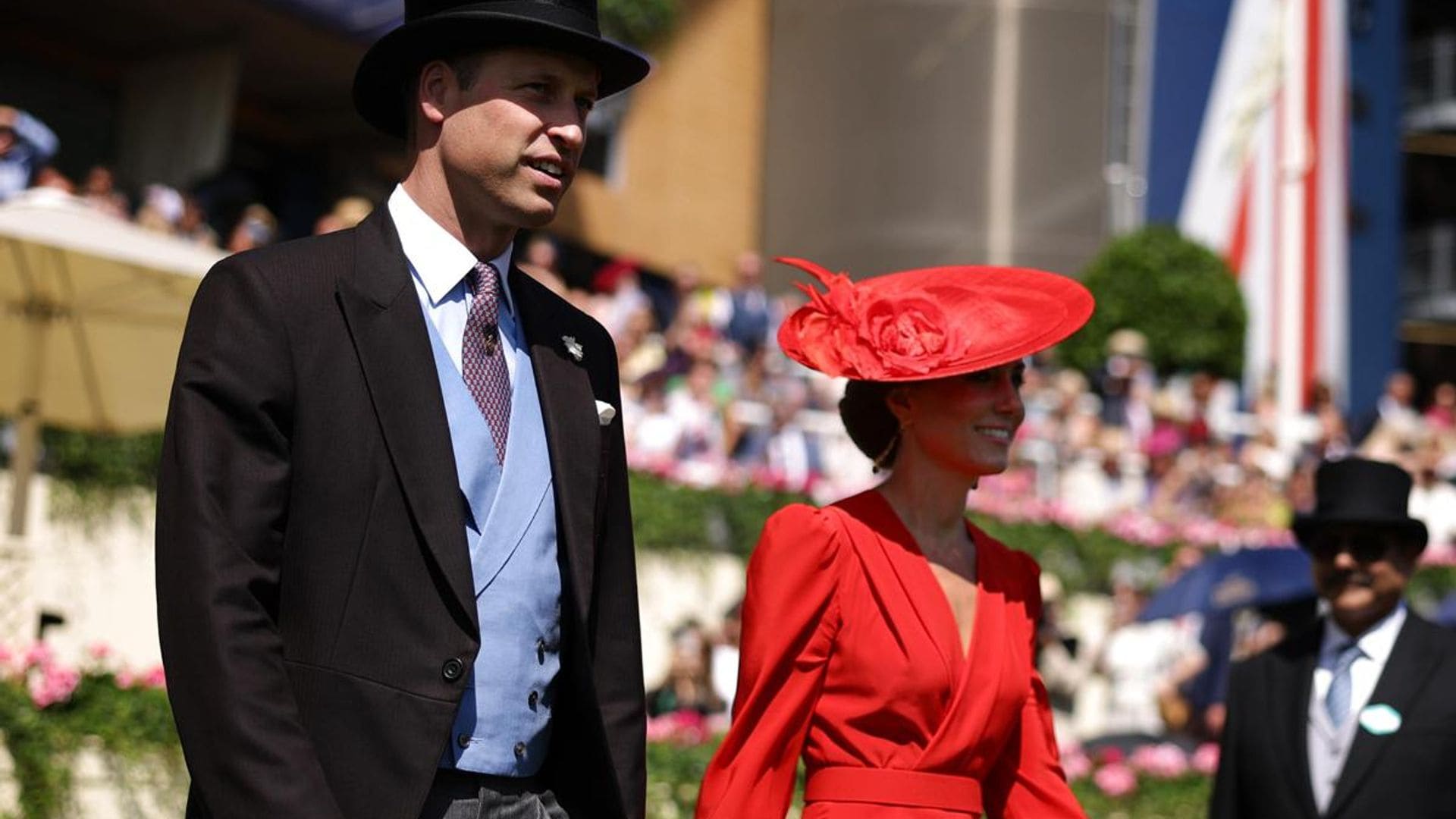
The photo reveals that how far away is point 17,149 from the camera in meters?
11.7

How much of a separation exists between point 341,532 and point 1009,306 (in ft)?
6.52

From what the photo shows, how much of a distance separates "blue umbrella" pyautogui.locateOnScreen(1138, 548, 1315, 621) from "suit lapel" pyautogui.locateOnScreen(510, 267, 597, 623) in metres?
9.54

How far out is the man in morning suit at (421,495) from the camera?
9.77 feet

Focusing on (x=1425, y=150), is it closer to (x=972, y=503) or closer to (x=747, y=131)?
(x=747, y=131)

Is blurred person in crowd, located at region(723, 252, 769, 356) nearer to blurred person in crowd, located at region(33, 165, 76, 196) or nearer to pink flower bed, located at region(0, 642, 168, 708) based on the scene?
blurred person in crowd, located at region(33, 165, 76, 196)

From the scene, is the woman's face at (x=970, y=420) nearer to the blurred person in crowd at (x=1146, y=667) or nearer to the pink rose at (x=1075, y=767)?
the pink rose at (x=1075, y=767)

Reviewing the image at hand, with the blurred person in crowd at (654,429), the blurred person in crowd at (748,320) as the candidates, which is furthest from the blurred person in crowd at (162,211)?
the blurred person in crowd at (748,320)

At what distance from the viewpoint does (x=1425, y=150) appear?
32750mm

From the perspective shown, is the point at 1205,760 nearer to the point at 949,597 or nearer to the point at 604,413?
the point at 949,597

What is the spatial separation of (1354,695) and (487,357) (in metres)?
3.36

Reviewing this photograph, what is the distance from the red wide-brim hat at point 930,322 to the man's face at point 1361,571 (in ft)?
5.54

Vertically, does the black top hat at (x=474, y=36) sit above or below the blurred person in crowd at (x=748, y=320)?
above

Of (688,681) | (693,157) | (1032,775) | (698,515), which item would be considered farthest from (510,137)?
(693,157)

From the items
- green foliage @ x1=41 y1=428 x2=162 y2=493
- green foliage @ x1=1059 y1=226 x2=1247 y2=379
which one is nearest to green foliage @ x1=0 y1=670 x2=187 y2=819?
green foliage @ x1=41 y1=428 x2=162 y2=493
